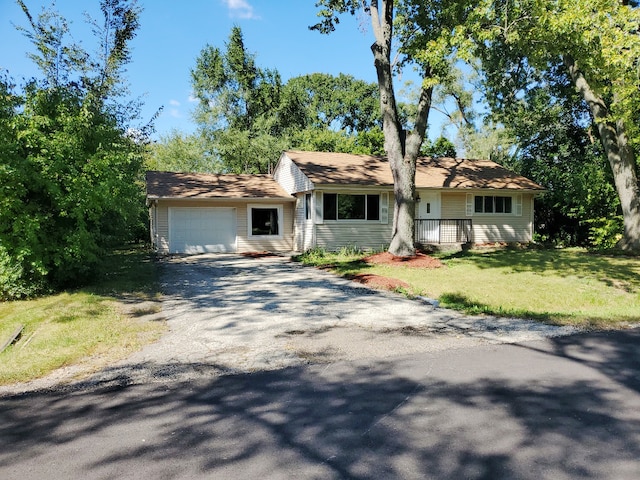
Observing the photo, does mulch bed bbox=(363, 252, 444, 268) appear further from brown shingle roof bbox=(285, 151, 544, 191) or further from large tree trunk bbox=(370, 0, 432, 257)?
brown shingle roof bbox=(285, 151, 544, 191)

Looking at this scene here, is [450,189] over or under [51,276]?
over

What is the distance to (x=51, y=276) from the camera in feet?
32.1

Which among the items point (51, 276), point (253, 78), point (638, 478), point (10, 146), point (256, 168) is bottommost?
point (638, 478)

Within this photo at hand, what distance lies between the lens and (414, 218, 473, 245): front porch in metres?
20.3

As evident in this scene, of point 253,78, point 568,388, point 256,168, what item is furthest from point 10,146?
point 253,78

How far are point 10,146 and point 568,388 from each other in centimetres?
948

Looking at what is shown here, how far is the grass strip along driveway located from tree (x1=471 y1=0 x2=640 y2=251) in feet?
12.8

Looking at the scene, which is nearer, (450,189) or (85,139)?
(85,139)

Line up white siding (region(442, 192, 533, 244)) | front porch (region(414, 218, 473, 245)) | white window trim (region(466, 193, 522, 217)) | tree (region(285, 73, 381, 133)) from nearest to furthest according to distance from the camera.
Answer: front porch (region(414, 218, 473, 245)), white siding (region(442, 192, 533, 244)), white window trim (region(466, 193, 522, 217)), tree (region(285, 73, 381, 133))

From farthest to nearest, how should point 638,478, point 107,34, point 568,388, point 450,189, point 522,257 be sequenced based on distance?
point 450,189 < point 107,34 < point 522,257 < point 568,388 < point 638,478

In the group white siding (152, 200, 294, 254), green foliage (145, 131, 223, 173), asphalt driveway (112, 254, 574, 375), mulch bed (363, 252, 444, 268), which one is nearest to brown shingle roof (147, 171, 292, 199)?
white siding (152, 200, 294, 254)

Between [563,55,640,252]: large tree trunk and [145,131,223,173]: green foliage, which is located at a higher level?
[145,131,223,173]: green foliage

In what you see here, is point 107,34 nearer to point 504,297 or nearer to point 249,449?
point 504,297

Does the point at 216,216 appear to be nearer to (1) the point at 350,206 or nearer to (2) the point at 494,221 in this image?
(1) the point at 350,206
